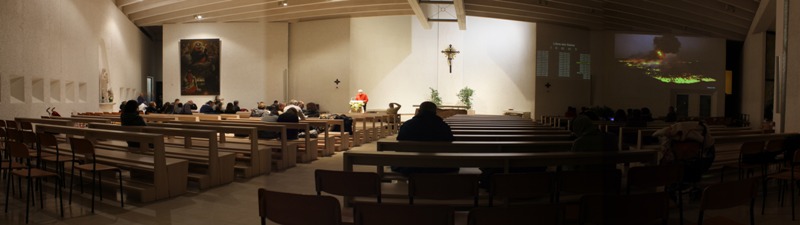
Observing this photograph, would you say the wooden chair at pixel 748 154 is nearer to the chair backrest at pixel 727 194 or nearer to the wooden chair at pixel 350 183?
the chair backrest at pixel 727 194

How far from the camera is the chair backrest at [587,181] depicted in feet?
11.2

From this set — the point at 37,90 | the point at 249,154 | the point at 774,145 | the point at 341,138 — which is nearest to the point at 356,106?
the point at 341,138

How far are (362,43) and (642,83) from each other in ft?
34.1

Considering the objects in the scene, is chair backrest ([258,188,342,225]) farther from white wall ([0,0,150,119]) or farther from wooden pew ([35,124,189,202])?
white wall ([0,0,150,119])

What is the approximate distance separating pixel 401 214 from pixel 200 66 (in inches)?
792

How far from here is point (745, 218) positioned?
4238 millimetres

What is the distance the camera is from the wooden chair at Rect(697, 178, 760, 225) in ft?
9.12

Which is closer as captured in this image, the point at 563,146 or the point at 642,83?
the point at 563,146

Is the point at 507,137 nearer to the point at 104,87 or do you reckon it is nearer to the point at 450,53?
the point at 450,53

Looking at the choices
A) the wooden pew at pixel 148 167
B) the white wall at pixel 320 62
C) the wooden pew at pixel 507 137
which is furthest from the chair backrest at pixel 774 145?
the white wall at pixel 320 62

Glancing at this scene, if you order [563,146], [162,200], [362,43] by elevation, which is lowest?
[162,200]

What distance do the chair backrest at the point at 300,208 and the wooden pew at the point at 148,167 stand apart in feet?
8.90

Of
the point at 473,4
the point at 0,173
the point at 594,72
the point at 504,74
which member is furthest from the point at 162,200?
the point at 594,72

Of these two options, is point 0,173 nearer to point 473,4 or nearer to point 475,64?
point 473,4
